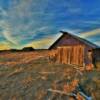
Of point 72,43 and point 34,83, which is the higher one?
point 72,43

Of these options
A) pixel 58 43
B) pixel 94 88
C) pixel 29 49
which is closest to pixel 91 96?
pixel 94 88

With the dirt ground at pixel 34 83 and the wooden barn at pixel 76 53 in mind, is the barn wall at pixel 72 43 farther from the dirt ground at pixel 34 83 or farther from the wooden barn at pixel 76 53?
the dirt ground at pixel 34 83

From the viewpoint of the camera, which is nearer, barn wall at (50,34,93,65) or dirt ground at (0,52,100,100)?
dirt ground at (0,52,100,100)

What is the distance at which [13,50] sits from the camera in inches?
1548

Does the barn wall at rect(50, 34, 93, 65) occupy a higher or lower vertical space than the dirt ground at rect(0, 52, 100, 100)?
higher

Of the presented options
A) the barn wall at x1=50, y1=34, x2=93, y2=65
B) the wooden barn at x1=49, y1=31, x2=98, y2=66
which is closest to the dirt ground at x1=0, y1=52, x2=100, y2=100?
the wooden barn at x1=49, y1=31, x2=98, y2=66

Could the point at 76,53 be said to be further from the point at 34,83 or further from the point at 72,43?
the point at 34,83

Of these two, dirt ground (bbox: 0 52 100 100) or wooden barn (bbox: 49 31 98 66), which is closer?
dirt ground (bbox: 0 52 100 100)

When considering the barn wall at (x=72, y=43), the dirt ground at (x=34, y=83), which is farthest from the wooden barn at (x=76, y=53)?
the dirt ground at (x=34, y=83)

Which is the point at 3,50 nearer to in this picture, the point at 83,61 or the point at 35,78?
the point at 83,61

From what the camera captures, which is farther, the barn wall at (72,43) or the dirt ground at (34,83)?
the barn wall at (72,43)

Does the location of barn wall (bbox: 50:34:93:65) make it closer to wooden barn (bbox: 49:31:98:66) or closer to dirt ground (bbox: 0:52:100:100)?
wooden barn (bbox: 49:31:98:66)

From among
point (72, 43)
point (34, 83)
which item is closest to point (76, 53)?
point (72, 43)

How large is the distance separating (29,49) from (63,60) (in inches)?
544
